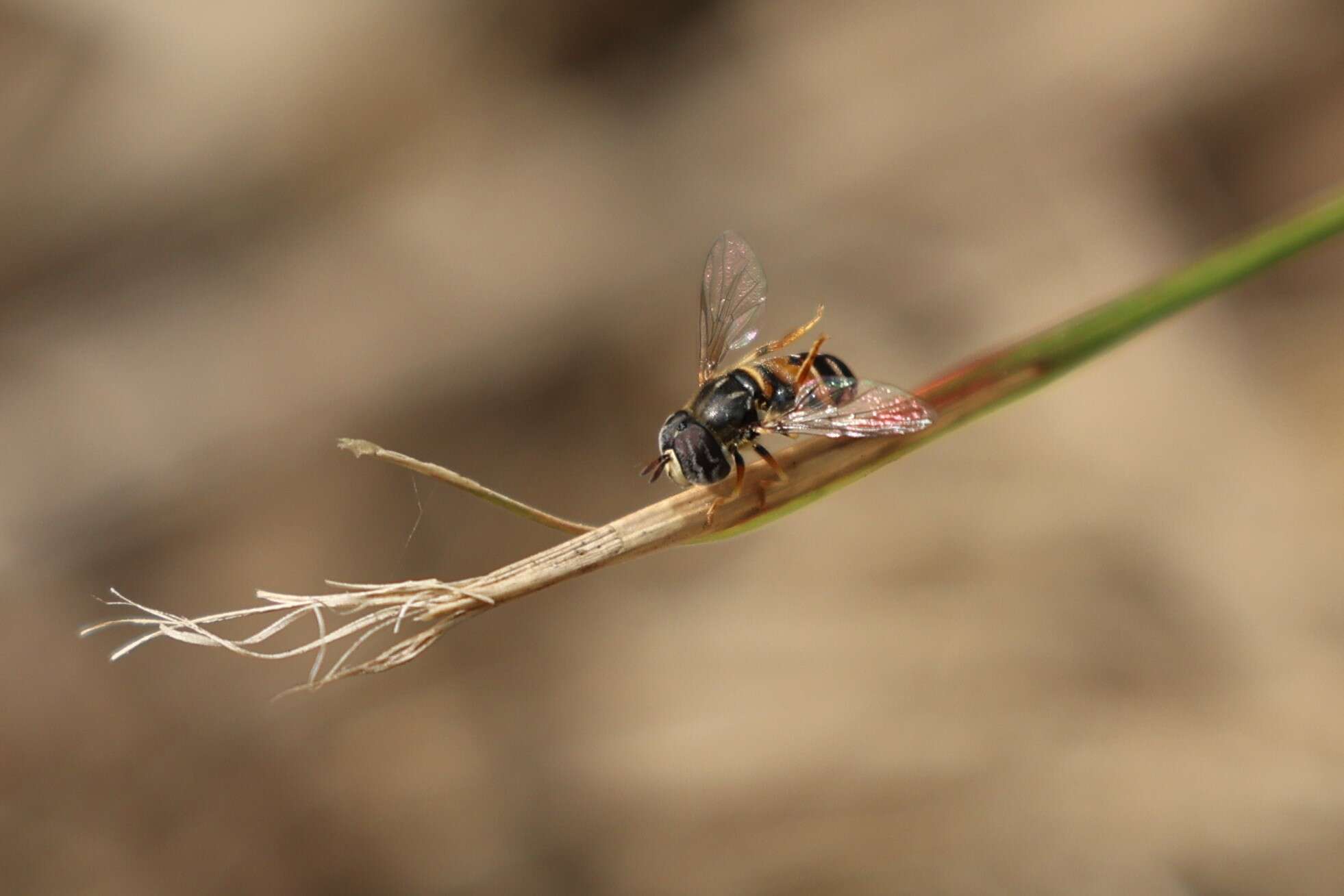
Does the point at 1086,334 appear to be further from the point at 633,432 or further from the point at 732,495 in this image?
the point at 633,432

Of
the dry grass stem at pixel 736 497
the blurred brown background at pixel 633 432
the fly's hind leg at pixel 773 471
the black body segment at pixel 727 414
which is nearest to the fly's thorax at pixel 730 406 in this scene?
the black body segment at pixel 727 414

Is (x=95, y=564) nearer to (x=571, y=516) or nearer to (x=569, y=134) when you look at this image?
(x=571, y=516)

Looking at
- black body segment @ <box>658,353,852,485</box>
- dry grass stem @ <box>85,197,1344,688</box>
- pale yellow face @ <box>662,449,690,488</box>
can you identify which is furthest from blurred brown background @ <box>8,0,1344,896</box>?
dry grass stem @ <box>85,197,1344,688</box>

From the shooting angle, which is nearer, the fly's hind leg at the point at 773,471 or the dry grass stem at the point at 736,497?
the dry grass stem at the point at 736,497

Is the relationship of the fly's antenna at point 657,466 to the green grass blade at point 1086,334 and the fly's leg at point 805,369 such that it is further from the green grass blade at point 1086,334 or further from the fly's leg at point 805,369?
the green grass blade at point 1086,334

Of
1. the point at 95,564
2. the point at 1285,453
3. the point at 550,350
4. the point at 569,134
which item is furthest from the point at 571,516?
the point at 1285,453

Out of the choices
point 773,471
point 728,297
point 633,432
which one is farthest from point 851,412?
point 633,432

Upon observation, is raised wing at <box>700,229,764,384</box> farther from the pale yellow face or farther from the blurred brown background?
the blurred brown background

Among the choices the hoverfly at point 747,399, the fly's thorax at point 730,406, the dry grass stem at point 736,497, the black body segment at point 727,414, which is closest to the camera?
Result: the dry grass stem at point 736,497
